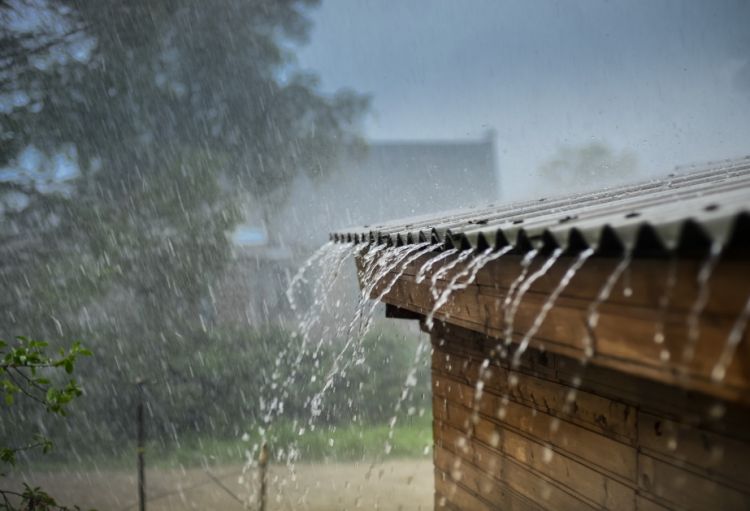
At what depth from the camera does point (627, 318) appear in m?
1.55

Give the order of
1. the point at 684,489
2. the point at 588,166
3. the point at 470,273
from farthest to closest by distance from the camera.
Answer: the point at 588,166 < the point at 470,273 < the point at 684,489

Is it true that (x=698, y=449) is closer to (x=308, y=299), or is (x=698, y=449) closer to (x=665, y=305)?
(x=665, y=305)

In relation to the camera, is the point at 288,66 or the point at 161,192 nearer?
the point at 161,192

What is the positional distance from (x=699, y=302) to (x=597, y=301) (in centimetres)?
29

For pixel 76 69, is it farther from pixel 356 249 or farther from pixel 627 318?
pixel 627 318

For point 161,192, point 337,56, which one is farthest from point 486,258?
point 337,56

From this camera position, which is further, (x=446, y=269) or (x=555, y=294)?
(x=446, y=269)

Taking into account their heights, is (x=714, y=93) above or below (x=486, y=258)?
above

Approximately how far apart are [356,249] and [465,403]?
3.74ft

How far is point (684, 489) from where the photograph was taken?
6.65 feet

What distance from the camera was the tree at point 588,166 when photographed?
38.6m

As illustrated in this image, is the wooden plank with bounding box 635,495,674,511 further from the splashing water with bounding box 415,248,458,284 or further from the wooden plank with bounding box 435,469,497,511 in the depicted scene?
the wooden plank with bounding box 435,469,497,511

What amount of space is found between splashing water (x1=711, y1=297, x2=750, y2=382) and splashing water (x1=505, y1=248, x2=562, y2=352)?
494 millimetres

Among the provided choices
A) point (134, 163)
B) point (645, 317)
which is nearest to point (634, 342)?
point (645, 317)
